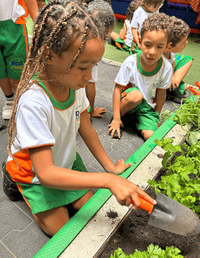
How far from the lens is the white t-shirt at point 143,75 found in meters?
2.05

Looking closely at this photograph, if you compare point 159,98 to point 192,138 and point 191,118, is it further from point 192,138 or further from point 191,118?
point 192,138

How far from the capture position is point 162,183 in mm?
1086

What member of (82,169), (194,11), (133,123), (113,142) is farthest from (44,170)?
(194,11)

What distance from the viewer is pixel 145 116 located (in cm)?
219

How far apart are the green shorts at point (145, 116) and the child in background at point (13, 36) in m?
1.02

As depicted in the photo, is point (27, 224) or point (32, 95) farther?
point (27, 224)

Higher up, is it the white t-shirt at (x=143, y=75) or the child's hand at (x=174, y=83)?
the white t-shirt at (x=143, y=75)

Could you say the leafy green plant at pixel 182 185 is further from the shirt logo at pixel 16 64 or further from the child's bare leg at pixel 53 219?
the shirt logo at pixel 16 64

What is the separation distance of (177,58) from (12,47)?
6.81 feet

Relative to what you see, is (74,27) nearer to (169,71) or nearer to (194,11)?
(169,71)

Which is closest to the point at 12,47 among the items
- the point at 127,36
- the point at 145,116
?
the point at 145,116

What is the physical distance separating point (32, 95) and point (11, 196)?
0.82 metres

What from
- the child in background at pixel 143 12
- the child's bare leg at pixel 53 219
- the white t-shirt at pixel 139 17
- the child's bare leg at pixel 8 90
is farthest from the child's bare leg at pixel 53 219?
the white t-shirt at pixel 139 17

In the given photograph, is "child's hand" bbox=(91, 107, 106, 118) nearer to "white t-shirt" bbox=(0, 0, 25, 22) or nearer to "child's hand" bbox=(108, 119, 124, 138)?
"child's hand" bbox=(108, 119, 124, 138)
